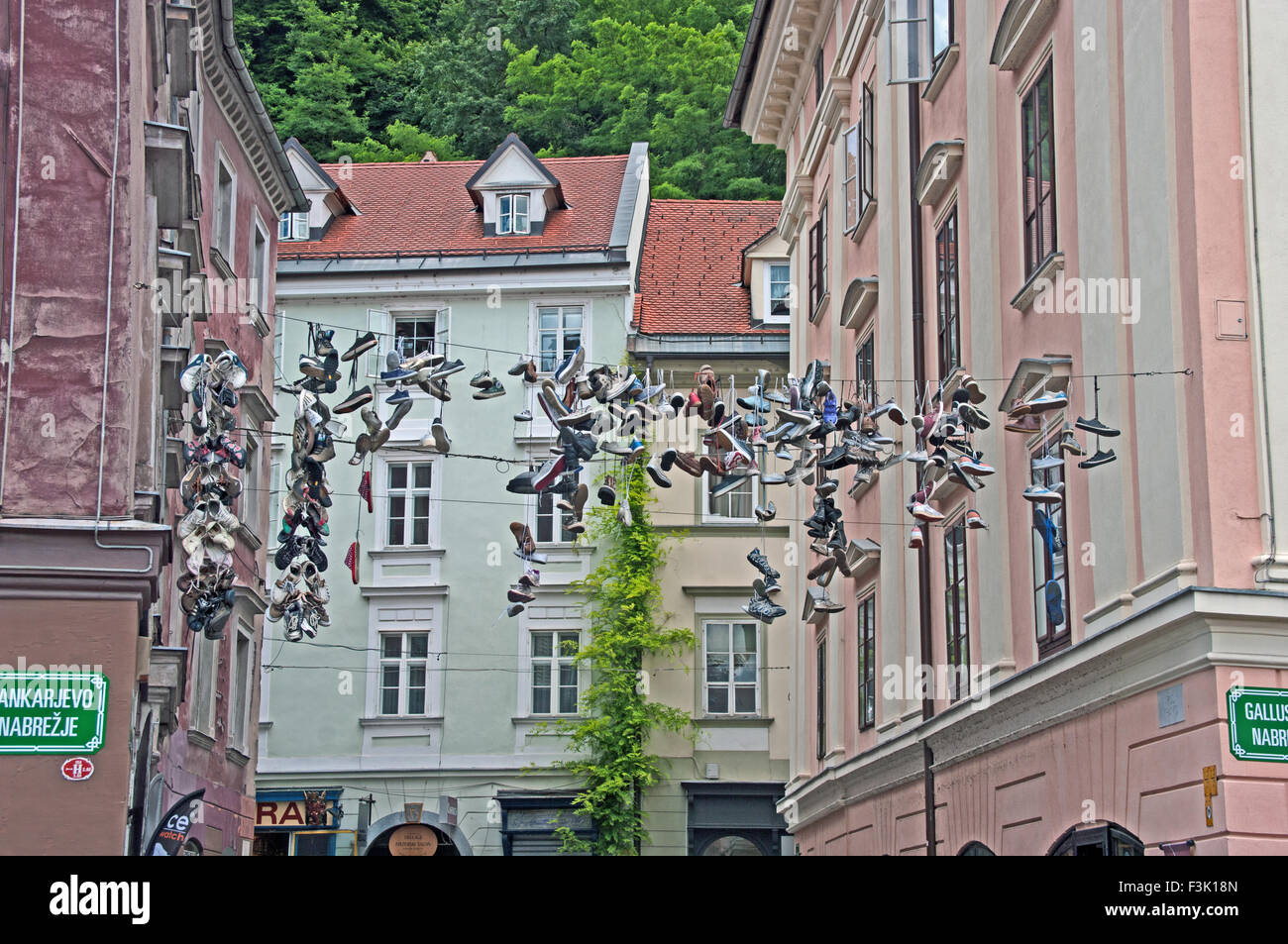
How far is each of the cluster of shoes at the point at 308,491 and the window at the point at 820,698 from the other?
800 cm

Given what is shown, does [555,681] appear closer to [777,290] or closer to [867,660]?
[777,290]

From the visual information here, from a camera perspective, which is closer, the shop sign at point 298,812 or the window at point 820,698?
the window at point 820,698

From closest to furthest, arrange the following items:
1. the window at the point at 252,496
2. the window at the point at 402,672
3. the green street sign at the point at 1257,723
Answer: the green street sign at the point at 1257,723, the window at the point at 252,496, the window at the point at 402,672

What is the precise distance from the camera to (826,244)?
2273 centimetres

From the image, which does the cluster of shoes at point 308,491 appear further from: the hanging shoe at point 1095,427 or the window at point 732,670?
the window at point 732,670

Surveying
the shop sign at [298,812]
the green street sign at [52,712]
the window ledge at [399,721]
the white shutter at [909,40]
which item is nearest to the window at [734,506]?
the window ledge at [399,721]

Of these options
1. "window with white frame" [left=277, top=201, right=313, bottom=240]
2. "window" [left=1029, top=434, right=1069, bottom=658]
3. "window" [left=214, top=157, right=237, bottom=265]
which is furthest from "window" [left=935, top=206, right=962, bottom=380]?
"window with white frame" [left=277, top=201, right=313, bottom=240]

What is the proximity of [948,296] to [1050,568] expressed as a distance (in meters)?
4.24

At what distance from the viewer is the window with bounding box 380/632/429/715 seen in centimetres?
2967

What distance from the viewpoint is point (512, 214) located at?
1284 inches

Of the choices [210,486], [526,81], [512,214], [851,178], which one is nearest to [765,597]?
[210,486]

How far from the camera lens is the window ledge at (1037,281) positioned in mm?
12359

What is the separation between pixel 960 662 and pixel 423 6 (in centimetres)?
3664

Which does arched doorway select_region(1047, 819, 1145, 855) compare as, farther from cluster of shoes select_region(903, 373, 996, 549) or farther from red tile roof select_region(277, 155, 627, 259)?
red tile roof select_region(277, 155, 627, 259)
